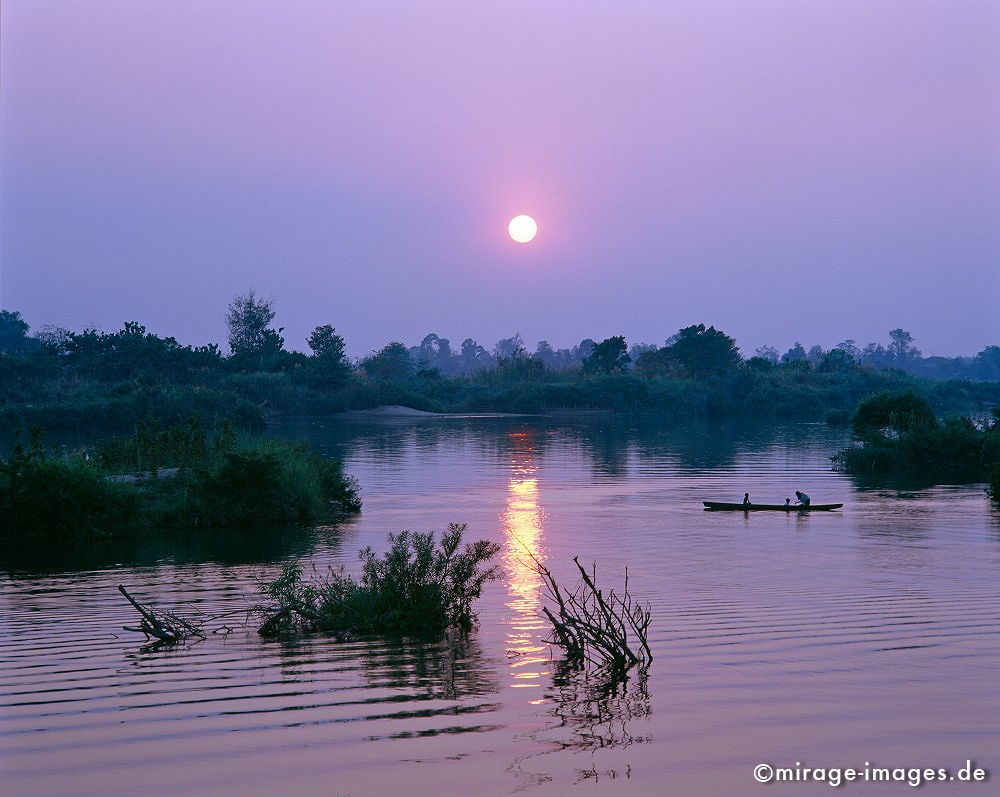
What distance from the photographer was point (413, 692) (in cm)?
1080

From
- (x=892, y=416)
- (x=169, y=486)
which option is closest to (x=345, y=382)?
(x=892, y=416)

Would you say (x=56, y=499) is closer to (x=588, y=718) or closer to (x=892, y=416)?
(x=588, y=718)

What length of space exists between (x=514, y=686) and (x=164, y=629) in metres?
5.13

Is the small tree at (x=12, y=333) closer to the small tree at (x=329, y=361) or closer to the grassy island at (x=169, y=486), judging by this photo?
the small tree at (x=329, y=361)

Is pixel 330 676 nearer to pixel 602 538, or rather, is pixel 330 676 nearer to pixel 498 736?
pixel 498 736

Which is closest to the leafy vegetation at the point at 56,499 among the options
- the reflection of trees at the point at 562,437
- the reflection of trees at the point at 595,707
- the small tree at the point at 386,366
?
the reflection of trees at the point at 595,707

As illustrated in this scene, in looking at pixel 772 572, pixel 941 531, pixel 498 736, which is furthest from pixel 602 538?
pixel 498 736

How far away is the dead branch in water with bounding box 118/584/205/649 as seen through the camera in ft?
42.9

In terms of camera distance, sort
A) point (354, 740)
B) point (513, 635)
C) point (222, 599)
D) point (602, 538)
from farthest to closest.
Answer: point (602, 538)
point (222, 599)
point (513, 635)
point (354, 740)

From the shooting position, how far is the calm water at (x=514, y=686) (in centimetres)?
837

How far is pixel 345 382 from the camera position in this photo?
385ft

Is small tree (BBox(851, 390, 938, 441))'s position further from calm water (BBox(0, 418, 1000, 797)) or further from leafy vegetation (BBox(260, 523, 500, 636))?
leafy vegetation (BBox(260, 523, 500, 636))

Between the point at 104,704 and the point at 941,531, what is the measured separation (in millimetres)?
24113

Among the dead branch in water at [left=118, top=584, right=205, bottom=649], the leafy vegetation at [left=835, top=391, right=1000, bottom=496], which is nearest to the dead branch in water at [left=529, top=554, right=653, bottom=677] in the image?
the dead branch in water at [left=118, top=584, right=205, bottom=649]
